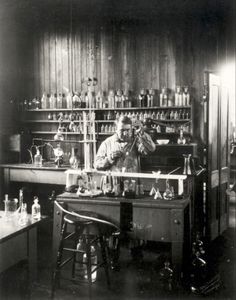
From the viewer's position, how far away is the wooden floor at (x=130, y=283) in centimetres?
318

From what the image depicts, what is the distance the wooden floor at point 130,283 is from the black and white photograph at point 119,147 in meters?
0.02

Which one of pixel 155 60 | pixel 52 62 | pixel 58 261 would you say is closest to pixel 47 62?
pixel 52 62

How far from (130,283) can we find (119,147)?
62.8 inches

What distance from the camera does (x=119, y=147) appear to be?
4758mm

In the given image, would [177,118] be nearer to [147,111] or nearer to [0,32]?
[147,111]

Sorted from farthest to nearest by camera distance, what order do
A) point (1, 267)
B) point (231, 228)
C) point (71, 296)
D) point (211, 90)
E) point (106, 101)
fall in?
point (106, 101) < point (231, 228) < point (211, 90) < point (71, 296) < point (1, 267)

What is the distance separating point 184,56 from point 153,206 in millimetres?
3675

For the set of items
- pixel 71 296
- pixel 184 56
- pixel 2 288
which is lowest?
pixel 71 296

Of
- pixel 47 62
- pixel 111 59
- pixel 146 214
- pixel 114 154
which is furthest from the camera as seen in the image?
pixel 47 62

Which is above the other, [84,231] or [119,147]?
[119,147]

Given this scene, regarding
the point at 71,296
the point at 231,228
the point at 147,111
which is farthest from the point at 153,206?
the point at 147,111

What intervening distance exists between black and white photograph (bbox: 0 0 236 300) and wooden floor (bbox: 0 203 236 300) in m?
0.02

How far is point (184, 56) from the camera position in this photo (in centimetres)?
659

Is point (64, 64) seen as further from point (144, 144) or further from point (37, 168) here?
point (144, 144)
